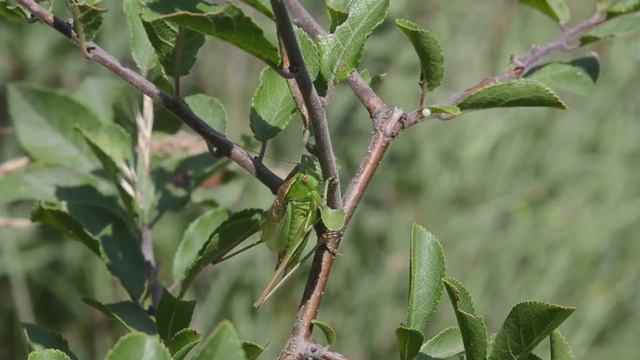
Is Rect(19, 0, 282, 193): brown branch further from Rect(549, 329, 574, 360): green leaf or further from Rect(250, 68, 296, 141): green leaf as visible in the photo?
Rect(549, 329, 574, 360): green leaf

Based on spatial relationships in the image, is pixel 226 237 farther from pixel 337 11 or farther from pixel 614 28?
pixel 614 28

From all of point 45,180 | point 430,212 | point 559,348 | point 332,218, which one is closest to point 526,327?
point 559,348

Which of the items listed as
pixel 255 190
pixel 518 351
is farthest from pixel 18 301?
pixel 518 351

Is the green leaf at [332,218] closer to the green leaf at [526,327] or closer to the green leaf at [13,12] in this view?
the green leaf at [526,327]

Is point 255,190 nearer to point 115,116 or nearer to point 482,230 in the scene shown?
point 482,230

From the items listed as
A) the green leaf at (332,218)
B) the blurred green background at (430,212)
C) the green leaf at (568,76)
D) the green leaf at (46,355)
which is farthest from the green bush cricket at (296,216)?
the blurred green background at (430,212)

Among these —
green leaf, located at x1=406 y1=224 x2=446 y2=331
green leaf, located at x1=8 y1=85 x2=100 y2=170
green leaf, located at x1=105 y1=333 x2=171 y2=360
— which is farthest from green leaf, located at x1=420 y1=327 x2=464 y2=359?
green leaf, located at x1=8 y1=85 x2=100 y2=170

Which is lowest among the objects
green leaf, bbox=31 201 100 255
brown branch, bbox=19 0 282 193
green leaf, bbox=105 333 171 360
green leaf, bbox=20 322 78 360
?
green leaf, bbox=20 322 78 360
